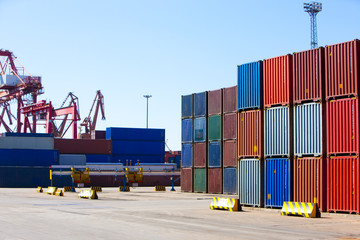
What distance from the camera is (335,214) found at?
24.6m

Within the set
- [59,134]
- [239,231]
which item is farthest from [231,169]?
[59,134]

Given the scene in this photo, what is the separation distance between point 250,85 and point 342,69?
20.2 feet

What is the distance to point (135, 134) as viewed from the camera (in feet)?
267

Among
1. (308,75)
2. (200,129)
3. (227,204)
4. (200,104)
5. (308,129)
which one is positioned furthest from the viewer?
(200,129)

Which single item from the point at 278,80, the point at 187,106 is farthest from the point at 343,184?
the point at 187,106

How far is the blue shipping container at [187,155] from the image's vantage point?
4918cm

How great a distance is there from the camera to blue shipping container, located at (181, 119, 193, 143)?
48.9 metres

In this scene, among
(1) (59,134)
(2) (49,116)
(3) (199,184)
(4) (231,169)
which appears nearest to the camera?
(4) (231,169)

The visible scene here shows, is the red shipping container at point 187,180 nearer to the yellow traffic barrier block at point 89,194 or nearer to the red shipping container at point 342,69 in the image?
the yellow traffic barrier block at point 89,194

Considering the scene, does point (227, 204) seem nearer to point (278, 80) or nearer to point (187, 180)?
point (278, 80)

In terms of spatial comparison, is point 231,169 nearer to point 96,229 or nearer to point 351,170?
point 351,170

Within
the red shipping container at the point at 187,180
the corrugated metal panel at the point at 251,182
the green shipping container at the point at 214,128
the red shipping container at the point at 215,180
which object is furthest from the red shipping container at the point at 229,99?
the corrugated metal panel at the point at 251,182

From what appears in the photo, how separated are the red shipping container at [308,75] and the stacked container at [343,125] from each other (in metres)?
0.34

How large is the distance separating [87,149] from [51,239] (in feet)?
212
